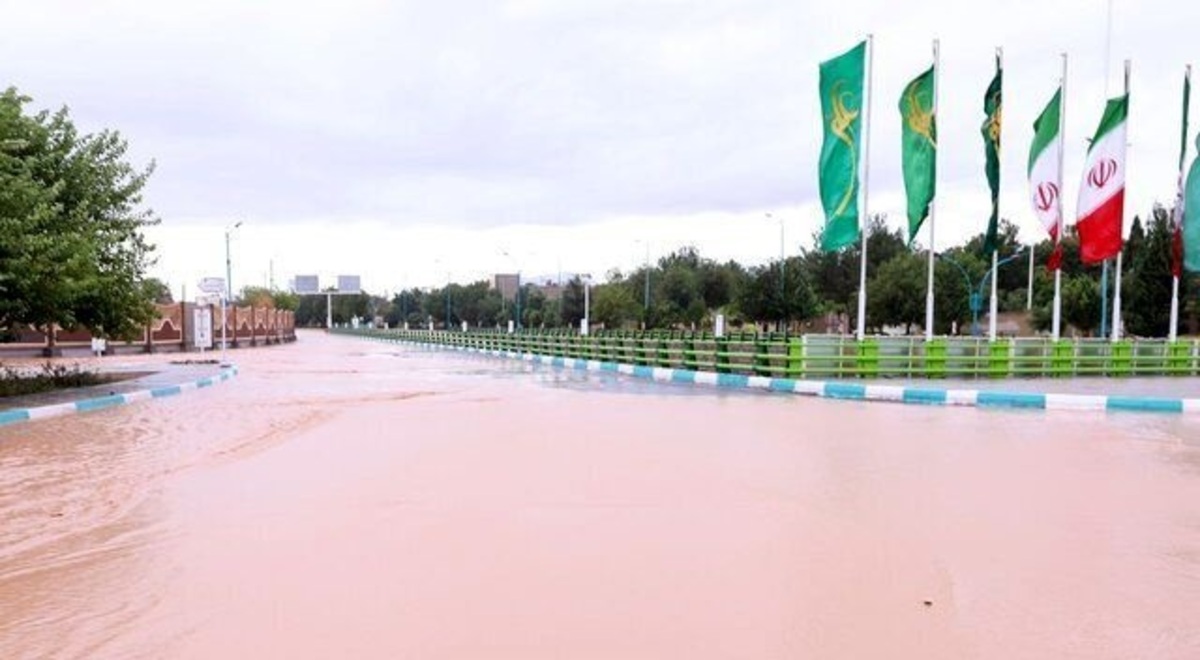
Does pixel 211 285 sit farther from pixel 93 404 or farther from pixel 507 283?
pixel 507 283

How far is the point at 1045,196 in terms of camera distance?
25125 millimetres

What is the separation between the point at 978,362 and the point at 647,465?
58.4ft

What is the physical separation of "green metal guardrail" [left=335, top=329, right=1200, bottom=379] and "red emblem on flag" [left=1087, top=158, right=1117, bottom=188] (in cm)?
423

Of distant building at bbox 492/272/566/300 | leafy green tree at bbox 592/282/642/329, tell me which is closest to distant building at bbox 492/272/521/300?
distant building at bbox 492/272/566/300

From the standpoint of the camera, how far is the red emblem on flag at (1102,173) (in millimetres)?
24891

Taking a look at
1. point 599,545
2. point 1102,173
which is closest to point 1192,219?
point 1102,173

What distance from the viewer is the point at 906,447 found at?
1137 centimetres

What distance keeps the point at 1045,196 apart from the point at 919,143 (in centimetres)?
399

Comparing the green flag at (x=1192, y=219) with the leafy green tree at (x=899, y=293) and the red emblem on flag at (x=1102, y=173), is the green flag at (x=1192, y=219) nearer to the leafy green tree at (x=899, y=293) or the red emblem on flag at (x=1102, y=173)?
the red emblem on flag at (x=1102, y=173)

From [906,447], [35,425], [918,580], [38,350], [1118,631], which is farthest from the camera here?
[38,350]

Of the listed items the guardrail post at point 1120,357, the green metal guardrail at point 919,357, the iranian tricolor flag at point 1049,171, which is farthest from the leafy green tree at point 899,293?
the iranian tricolor flag at point 1049,171

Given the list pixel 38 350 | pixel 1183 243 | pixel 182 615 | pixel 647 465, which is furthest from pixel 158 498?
pixel 38 350

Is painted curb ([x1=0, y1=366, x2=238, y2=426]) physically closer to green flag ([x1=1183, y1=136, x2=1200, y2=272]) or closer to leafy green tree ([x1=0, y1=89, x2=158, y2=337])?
leafy green tree ([x1=0, y1=89, x2=158, y2=337])

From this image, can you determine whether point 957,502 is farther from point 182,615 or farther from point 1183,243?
point 1183,243
